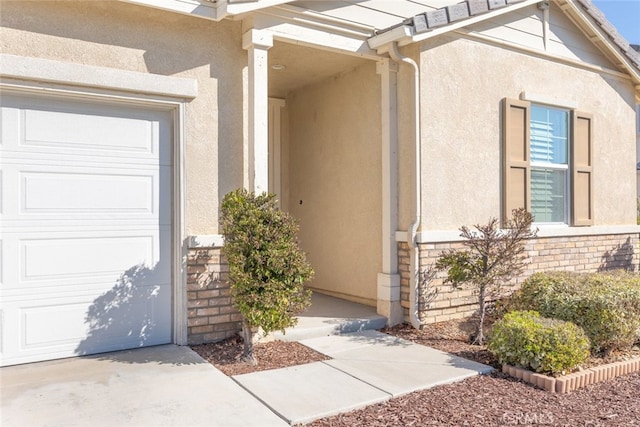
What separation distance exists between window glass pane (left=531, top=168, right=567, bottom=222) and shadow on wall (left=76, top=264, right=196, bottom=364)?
522cm

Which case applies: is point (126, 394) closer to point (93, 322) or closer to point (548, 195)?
point (93, 322)

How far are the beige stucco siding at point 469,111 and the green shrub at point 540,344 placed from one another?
1735 mm

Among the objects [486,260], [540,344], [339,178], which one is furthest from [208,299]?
[540,344]

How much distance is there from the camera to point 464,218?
6.29 metres

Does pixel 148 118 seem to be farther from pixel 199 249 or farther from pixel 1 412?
pixel 1 412

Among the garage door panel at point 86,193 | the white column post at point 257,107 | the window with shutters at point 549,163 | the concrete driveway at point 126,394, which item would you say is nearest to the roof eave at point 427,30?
the white column post at point 257,107

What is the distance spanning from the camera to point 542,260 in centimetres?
699

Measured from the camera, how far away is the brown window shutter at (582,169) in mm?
7363

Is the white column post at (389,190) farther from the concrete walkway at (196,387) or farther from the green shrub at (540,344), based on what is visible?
the green shrub at (540,344)

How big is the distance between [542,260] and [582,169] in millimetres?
1642

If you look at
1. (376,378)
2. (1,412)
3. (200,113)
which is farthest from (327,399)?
(200,113)

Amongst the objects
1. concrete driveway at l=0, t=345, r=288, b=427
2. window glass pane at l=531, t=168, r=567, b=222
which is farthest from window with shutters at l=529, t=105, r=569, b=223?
concrete driveway at l=0, t=345, r=288, b=427

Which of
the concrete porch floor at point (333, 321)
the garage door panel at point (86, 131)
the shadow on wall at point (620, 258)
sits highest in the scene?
the garage door panel at point (86, 131)

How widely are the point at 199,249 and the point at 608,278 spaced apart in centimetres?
456
